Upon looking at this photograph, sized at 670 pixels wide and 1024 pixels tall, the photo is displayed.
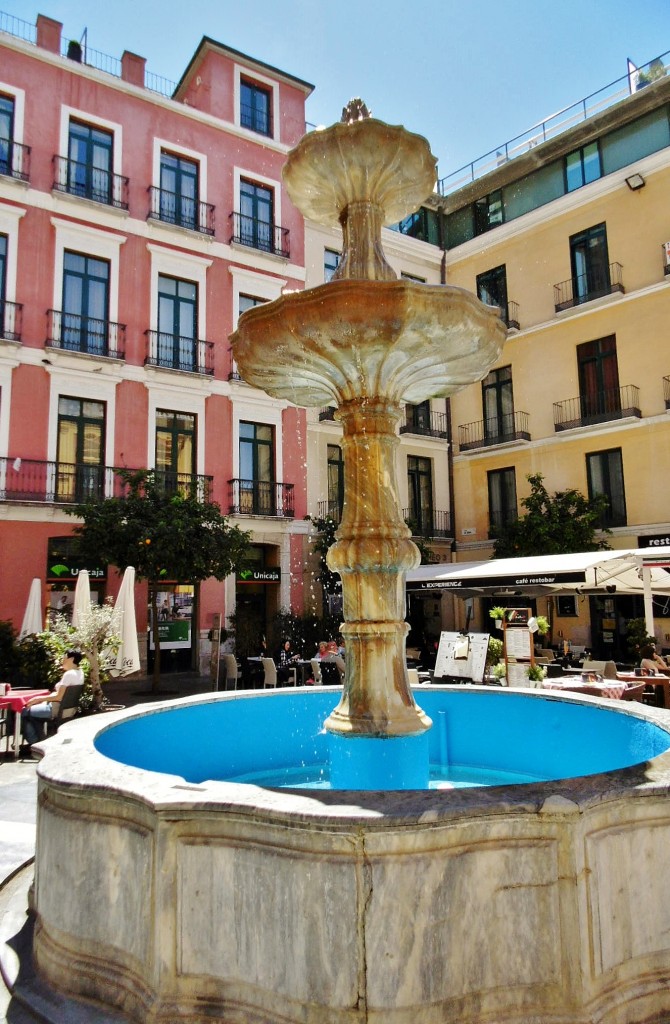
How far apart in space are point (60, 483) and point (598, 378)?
15038mm

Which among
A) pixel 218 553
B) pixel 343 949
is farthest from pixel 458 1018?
pixel 218 553

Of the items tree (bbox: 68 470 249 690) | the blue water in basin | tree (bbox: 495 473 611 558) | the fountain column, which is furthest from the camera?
tree (bbox: 495 473 611 558)

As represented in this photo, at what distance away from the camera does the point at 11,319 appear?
16.6m

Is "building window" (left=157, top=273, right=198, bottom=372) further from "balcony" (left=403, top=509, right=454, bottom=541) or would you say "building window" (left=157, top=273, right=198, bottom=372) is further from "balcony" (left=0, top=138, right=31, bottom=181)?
"balcony" (left=403, top=509, right=454, bottom=541)

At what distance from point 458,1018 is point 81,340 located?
17654mm

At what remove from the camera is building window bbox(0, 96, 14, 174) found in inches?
666

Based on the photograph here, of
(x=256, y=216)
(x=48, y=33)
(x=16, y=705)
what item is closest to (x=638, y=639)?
(x=16, y=705)

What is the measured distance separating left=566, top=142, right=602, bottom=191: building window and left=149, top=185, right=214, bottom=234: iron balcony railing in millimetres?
10825

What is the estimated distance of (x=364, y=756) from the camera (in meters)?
4.59

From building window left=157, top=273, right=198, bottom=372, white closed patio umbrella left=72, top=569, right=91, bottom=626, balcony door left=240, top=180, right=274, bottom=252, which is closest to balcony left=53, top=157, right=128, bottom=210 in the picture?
building window left=157, top=273, right=198, bottom=372

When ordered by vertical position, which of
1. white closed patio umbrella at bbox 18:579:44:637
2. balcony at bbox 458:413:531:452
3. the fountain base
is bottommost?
the fountain base

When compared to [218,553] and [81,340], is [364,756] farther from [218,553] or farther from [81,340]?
[81,340]

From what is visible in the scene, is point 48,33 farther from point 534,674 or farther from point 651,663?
point 651,663

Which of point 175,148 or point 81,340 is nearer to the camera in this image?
point 81,340
